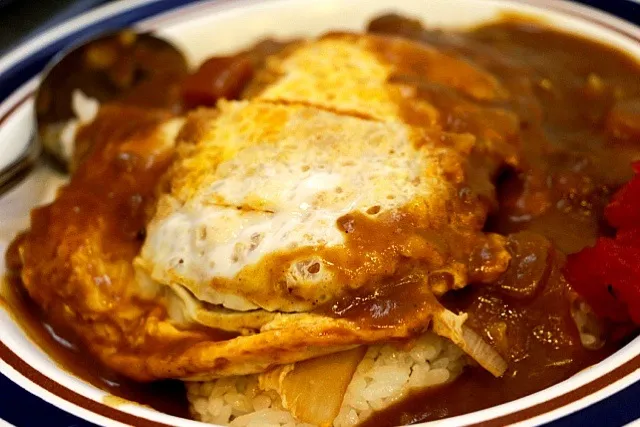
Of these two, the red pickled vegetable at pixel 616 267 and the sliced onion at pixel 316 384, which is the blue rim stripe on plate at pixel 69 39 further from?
the red pickled vegetable at pixel 616 267

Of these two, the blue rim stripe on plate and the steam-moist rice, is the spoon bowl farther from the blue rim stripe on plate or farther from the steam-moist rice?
the steam-moist rice

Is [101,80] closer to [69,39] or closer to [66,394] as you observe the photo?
[69,39]

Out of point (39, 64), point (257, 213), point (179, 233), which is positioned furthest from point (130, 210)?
point (39, 64)

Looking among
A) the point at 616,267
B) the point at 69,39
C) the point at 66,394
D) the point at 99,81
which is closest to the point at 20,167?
the point at 99,81

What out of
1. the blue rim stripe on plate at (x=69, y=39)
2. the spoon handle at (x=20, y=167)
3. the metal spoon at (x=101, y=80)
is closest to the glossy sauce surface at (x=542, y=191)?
the metal spoon at (x=101, y=80)

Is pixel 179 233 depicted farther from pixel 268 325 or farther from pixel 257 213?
pixel 268 325

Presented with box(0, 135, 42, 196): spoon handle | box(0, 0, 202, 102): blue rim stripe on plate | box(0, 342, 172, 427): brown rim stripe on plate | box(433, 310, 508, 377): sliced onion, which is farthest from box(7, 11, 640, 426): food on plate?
box(0, 0, 202, 102): blue rim stripe on plate
